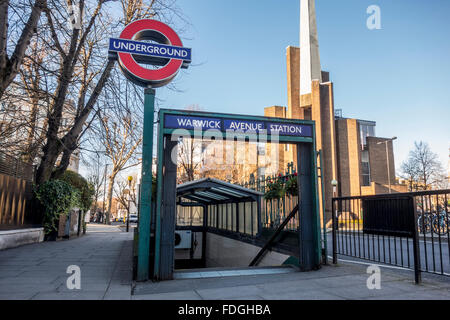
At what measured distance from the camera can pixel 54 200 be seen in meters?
13.9

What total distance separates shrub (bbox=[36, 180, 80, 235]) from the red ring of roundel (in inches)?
382

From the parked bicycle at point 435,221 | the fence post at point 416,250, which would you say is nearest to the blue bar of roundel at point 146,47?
the fence post at point 416,250

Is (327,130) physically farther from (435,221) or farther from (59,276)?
(59,276)

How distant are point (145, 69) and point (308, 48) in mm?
36038

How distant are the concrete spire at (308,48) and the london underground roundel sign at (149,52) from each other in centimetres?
3060

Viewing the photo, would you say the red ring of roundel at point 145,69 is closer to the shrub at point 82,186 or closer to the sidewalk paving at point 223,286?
the sidewalk paving at point 223,286

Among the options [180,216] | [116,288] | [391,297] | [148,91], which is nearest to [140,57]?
[148,91]

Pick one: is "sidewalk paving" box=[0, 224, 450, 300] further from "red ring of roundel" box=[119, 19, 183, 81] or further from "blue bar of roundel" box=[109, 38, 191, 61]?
"blue bar of roundel" box=[109, 38, 191, 61]

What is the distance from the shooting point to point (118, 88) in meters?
11.5

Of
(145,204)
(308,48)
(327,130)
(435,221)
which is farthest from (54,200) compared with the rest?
(308,48)

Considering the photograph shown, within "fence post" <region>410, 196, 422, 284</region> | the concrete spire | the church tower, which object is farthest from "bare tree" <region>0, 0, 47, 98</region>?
the concrete spire

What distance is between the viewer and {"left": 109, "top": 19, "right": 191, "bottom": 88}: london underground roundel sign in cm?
671
